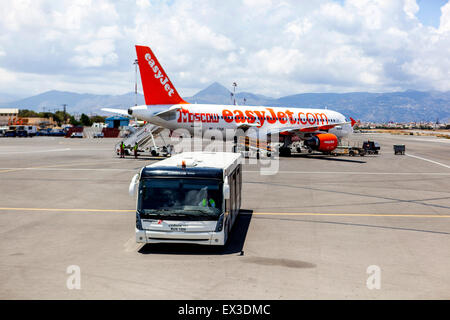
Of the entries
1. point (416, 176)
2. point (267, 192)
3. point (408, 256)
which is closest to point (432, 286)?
point (408, 256)

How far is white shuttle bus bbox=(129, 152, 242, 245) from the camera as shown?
13.6 metres

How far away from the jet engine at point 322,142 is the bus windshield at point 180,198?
3656cm

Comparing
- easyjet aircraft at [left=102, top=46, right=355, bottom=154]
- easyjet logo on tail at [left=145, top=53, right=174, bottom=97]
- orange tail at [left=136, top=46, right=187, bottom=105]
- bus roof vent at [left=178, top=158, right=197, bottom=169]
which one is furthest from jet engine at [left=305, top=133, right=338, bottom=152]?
bus roof vent at [left=178, top=158, right=197, bottom=169]

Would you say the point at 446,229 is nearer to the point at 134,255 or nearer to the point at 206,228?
the point at 206,228

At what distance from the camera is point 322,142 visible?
162 ft

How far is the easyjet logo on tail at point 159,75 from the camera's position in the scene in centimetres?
4316

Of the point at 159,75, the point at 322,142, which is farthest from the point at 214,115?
the point at 322,142

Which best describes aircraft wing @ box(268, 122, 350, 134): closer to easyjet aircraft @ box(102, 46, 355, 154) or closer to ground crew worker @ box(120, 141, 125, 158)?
easyjet aircraft @ box(102, 46, 355, 154)

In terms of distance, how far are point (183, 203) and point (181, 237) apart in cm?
110

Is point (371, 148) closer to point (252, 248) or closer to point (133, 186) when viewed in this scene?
point (252, 248)

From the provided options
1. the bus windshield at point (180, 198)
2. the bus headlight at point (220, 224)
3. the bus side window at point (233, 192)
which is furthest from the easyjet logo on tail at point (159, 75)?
the bus headlight at point (220, 224)
